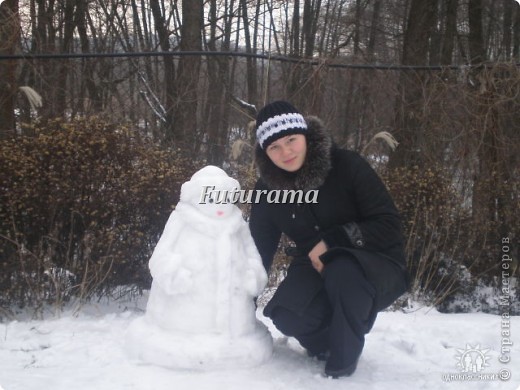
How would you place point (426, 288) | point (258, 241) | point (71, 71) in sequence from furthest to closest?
point (71, 71), point (426, 288), point (258, 241)

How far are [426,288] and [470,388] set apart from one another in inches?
87.1

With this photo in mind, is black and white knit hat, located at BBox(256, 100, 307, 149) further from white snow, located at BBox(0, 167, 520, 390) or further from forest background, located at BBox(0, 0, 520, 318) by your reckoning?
forest background, located at BBox(0, 0, 520, 318)

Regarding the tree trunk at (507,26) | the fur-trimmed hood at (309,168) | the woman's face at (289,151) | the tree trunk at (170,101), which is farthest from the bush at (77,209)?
the tree trunk at (507,26)

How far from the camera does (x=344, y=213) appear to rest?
2834 mm

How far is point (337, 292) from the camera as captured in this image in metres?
2.60

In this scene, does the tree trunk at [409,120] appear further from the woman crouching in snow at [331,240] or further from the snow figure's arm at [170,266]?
the snow figure's arm at [170,266]

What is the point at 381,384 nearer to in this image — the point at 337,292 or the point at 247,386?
the point at 337,292

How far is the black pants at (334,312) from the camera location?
259cm

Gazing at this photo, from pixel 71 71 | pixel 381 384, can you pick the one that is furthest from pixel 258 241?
pixel 71 71

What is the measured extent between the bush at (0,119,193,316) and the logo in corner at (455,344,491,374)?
2.32m

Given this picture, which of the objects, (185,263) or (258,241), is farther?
(258,241)

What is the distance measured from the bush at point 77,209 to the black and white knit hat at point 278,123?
1474 mm

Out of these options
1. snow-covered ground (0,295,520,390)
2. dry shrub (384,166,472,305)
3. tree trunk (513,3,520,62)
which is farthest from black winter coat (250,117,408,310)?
tree trunk (513,3,520,62)

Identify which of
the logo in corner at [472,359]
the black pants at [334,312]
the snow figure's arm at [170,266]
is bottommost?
the logo in corner at [472,359]
